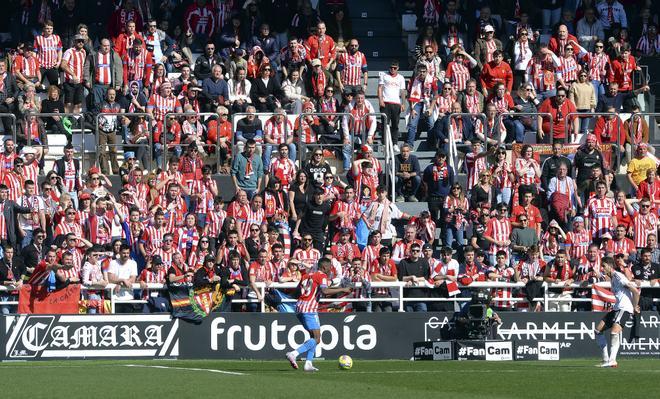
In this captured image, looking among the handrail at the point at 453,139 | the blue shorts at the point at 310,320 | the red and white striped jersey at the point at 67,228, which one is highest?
the handrail at the point at 453,139

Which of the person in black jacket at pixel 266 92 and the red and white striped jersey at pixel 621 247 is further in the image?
the person in black jacket at pixel 266 92

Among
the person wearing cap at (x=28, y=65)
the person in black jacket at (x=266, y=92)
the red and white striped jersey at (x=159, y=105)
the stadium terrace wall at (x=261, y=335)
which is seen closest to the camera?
the stadium terrace wall at (x=261, y=335)

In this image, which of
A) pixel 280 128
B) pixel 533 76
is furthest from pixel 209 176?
pixel 533 76

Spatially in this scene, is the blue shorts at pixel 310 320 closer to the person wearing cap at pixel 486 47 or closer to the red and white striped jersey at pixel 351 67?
the red and white striped jersey at pixel 351 67

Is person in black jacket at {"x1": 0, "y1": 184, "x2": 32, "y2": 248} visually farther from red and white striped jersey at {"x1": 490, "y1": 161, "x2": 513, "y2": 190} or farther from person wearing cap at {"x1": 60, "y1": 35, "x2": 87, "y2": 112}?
red and white striped jersey at {"x1": 490, "y1": 161, "x2": 513, "y2": 190}

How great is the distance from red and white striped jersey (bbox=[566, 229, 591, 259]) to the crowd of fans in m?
0.04

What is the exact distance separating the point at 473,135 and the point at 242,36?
18.5ft

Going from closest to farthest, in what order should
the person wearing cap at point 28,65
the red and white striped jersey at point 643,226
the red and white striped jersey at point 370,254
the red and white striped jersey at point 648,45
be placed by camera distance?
the red and white striped jersey at point 370,254 < the red and white striped jersey at point 643,226 < the person wearing cap at point 28,65 < the red and white striped jersey at point 648,45

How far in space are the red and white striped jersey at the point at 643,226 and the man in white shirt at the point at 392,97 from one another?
538cm

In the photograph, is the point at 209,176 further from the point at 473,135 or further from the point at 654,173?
the point at 654,173

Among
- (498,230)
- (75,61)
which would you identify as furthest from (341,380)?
(75,61)

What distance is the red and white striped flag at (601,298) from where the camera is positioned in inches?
1136

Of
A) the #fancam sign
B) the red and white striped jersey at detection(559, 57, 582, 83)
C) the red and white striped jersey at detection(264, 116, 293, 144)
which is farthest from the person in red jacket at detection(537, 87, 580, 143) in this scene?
the #fancam sign

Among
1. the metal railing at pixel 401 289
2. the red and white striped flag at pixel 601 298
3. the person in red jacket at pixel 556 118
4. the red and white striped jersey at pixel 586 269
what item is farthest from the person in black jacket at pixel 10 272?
the person in red jacket at pixel 556 118
